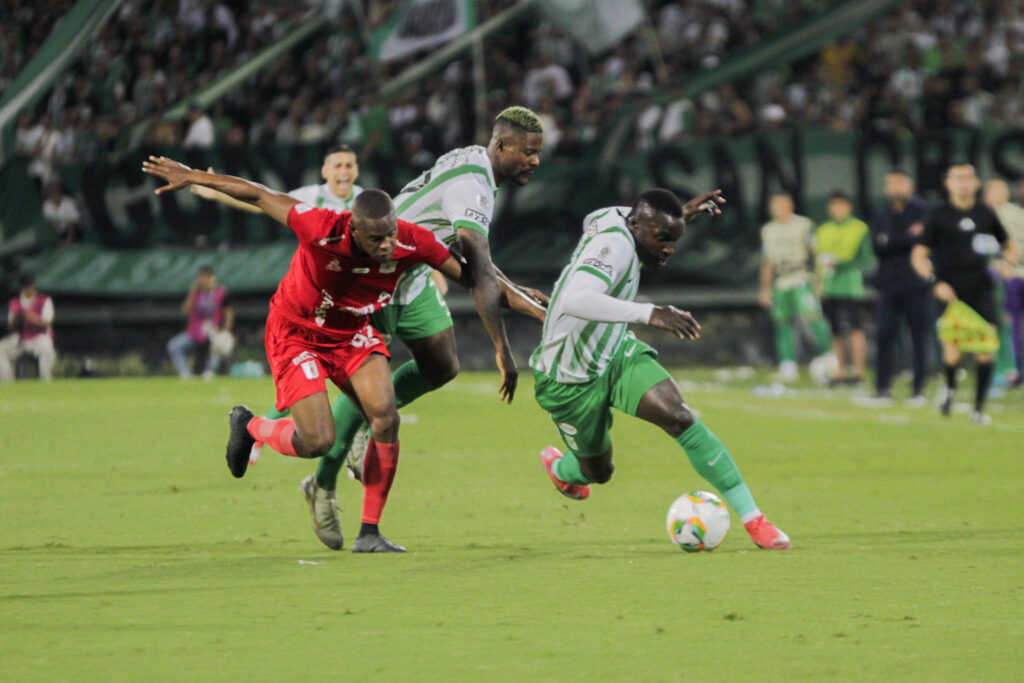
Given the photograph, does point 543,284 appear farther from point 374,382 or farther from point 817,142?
point 374,382

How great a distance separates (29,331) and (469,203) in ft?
48.3

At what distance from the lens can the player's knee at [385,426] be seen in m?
7.02

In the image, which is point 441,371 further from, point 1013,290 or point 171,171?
point 1013,290

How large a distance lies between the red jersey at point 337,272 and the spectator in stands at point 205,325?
45.0 feet

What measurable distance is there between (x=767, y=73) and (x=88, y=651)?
18.2m

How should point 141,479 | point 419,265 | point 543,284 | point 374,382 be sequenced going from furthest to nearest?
point 543,284
point 141,479
point 419,265
point 374,382

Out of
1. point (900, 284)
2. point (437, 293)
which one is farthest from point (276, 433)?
point (900, 284)

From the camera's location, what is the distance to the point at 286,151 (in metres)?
20.7

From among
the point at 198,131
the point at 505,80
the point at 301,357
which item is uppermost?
the point at 505,80

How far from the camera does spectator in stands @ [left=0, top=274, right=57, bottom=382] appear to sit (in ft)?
66.7

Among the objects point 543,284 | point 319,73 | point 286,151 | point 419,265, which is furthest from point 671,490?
point 319,73

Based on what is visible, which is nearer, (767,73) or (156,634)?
(156,634)

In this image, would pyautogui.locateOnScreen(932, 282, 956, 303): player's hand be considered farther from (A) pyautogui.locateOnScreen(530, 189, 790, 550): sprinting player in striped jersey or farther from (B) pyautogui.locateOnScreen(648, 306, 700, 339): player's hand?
(B) pyautogui.locateOnScreen(648, 306, 700, 339): player's hand

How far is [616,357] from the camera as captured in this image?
23.8ft
